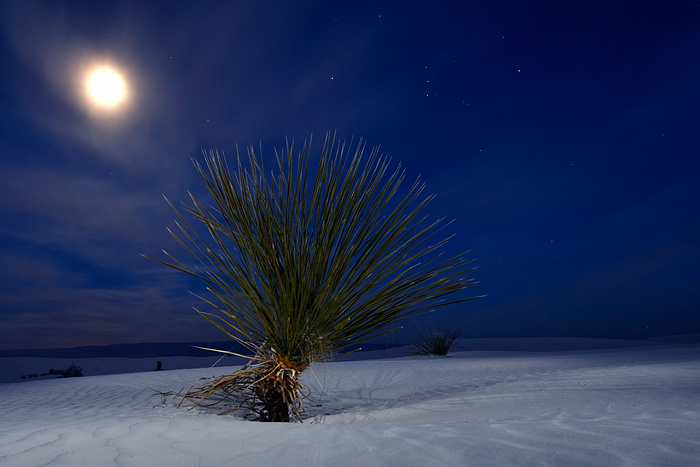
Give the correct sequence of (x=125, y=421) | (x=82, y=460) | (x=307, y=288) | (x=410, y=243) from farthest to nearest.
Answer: (x=410, y=243) < (x=307, y=288) < (x=125, y=421) < (x=82, y=460)

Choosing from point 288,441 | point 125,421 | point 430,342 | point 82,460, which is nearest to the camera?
point 82,460

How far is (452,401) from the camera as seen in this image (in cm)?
284

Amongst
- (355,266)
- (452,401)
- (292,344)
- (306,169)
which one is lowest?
(452,401)

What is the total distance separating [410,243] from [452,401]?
4.00 ft

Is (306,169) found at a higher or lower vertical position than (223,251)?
higher

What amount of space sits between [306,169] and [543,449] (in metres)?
2.24

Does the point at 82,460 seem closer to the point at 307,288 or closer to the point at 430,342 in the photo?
the point at 307,288

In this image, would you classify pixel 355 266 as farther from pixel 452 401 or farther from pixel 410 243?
pixel 452 401

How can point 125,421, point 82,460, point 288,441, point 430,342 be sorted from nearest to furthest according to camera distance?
point 82,460 → point 288,441 → point 125,421 → point 430,342

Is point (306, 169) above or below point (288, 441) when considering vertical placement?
above

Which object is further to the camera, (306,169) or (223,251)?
(306,169)

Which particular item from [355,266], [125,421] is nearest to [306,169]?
[355,266]

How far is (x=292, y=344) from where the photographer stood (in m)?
2.56

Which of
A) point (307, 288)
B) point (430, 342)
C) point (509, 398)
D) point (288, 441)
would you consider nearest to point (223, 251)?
point (307, 288)
